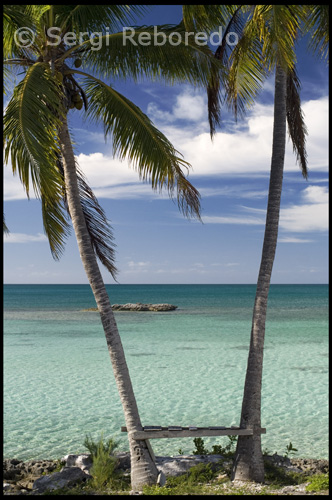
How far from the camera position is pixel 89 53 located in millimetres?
7484

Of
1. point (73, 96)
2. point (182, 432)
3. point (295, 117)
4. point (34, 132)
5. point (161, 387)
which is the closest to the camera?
point (34, 132)

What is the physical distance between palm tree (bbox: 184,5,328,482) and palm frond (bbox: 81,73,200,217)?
3.91 ft

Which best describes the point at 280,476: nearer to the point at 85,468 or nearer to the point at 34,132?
the point at 85,468

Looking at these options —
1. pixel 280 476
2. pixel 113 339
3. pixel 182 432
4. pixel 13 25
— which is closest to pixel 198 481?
pixel 182 432

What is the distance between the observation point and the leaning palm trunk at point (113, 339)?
7004 millimetres

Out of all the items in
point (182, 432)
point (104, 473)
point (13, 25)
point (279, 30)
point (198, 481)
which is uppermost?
point (13, 25)

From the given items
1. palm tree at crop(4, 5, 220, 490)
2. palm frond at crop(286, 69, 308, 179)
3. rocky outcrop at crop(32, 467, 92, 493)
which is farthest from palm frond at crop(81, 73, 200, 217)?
rocky outcrop at crop(32, 467, 92, 493)

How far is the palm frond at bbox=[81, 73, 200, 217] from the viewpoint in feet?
23.5

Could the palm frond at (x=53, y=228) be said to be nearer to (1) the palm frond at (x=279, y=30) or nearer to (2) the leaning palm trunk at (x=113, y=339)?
(2) the leaning palm trunk at (x=113, y=339)

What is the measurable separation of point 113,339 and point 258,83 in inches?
173

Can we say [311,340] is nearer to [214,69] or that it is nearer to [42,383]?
[42,383]

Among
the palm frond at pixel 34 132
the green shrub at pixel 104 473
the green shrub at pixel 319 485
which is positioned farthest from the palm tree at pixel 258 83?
the palm frond at pixel 34 132

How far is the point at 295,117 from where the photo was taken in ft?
27.2

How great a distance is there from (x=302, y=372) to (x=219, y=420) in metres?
6.37
